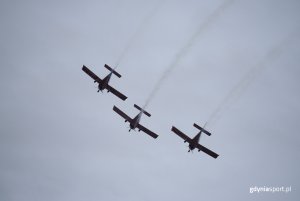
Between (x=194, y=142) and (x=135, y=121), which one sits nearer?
(x=194, y=142)

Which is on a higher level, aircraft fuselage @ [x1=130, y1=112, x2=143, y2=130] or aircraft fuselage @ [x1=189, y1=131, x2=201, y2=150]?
aircraft fuselage @ [x1=130, y1=112, x2=143, y2=130]

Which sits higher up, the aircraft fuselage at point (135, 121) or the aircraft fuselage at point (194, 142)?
the aircraft fuselage at point (135, 121)

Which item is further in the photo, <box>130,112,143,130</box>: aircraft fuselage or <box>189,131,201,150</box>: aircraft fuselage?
<box>130,112,143,130</box>: aircraft fuselage

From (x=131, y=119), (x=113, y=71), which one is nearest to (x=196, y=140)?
(x=131, y=119)

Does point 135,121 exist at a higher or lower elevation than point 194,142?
higher

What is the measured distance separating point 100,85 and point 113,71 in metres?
4.81

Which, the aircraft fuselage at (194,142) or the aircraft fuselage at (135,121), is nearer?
the aircraft fuselage at (194,142)

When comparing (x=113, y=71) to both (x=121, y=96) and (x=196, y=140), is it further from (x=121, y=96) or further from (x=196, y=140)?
(x=196, y=140)

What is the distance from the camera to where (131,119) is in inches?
2840

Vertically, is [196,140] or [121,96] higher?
[121,96]

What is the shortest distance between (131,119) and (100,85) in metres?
7.11

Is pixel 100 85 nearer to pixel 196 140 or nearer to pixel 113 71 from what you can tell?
pixel 113 71

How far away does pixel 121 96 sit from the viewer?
74.0m

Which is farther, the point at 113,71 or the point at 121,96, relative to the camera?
the point at 121,96
